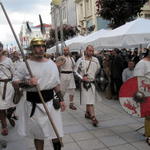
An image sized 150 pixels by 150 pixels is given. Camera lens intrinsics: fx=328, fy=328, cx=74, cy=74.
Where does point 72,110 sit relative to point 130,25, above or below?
below

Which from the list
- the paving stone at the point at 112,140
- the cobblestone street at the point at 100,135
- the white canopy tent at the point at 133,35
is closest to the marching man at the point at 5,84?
the cobblestone street at the point at 100,135

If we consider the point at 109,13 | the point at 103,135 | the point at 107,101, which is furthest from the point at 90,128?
the point at 109,13

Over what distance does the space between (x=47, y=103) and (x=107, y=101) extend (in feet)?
18.8

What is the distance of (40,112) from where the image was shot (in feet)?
13.2

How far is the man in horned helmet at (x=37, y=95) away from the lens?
399 cm

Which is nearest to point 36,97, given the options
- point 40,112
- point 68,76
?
point 40,112

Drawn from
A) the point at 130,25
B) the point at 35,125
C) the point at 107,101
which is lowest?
the point at 107,101

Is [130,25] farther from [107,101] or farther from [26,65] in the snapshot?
[26,65]

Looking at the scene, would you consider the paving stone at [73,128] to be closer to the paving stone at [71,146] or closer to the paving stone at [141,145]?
the paving stone at [71,146]

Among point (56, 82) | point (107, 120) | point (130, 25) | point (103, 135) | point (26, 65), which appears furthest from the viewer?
point (130, 25)

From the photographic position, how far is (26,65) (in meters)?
3.82

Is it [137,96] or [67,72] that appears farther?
[67,72]

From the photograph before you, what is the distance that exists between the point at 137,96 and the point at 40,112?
166 centimetres

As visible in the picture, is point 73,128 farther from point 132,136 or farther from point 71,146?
point 132,136
